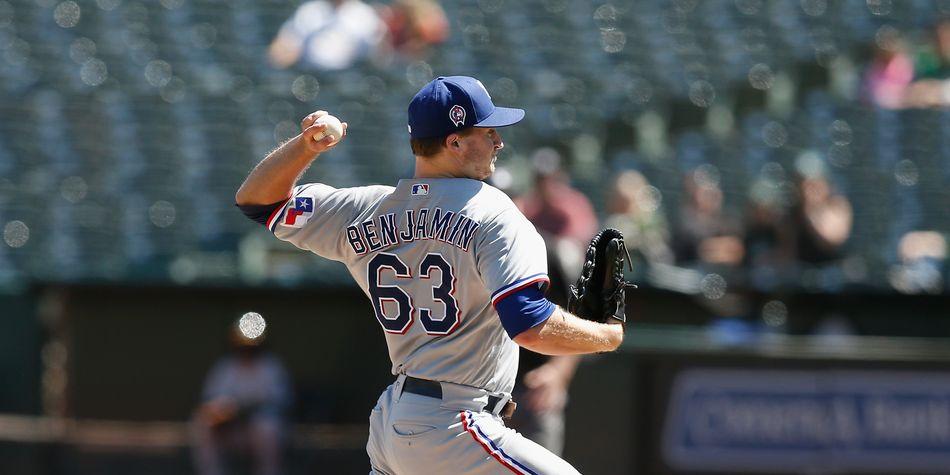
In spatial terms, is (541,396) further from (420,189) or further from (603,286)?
(420,189)

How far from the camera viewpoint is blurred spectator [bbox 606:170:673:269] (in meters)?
8.52

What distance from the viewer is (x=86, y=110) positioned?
989 centimetres

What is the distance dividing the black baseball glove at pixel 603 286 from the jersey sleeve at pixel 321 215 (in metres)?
0.61

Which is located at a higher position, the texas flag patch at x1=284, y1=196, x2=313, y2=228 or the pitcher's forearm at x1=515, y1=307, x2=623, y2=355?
the texas flag patch at x1=284, y1=196, x2=313, y2=228

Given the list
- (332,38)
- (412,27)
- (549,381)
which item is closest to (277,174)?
(549,381)

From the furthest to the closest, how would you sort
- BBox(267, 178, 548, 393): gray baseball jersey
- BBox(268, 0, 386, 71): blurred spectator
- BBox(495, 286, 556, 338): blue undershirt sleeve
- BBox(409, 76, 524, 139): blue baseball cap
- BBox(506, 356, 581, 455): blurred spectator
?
BBox(268, 0, 386, 71): blurred spectator < BBox(506, 356, 581, 455): blurred spectator < BBox(409, 76, 524, 139): blue baseball cap < BBox(267, 178, 548, 393): gray baseball jersey < BBox(495, 286, 556, 338): blue undershirt sleeve

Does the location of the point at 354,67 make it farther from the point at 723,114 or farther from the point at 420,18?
the point at 723,114

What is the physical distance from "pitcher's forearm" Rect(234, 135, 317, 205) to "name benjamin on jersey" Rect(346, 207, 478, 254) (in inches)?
8.2

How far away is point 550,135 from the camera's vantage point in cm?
1008

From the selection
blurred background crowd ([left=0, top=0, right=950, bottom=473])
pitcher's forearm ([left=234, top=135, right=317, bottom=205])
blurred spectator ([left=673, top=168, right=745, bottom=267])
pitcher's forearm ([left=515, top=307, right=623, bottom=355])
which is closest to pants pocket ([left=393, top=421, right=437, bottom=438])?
pitcher's forearm ([left=515, top=307, right=623, bottom=355])

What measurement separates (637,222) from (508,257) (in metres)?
5.51

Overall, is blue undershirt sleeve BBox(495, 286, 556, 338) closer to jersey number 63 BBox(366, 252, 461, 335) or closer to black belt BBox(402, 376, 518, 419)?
jersey number 63 BBox(366, 252, 461, 335)

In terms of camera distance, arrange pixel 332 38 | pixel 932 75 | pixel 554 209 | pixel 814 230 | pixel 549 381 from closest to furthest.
Answer: pixel 549 381 < pixel 554 209 < pixel 814 230 < pixel 932 75 < pixel 332 38

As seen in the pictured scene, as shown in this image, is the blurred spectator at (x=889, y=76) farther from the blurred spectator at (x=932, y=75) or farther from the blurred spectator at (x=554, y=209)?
the blurred spectator at (x=554, y=209)
